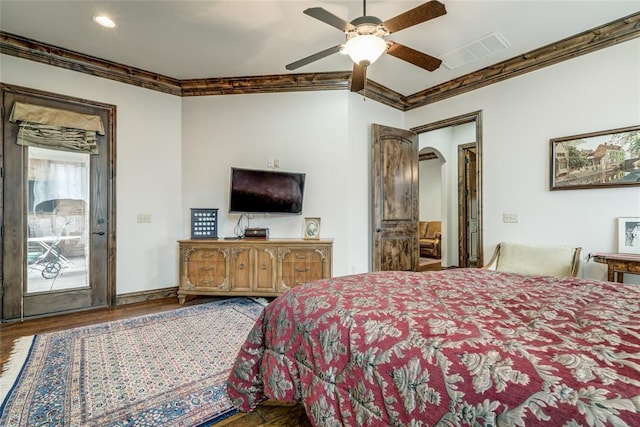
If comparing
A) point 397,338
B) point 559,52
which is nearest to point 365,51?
point 397,338

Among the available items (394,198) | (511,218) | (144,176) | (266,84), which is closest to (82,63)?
(144,176)

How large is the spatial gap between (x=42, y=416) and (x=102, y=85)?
3564mm

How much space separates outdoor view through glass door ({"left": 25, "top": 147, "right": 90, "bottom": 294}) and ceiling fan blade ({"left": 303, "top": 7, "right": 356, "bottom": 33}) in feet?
10.5

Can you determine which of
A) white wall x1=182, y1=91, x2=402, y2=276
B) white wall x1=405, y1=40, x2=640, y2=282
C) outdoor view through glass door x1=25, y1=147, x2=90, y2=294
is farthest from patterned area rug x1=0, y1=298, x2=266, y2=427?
white wall x1=405, y1=40, x2=640, y2=282

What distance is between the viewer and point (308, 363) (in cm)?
124

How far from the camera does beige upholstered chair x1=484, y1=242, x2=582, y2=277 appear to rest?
2.95 metres

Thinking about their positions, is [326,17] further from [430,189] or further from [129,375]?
[430,189]

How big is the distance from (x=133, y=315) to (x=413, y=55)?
12.5ft

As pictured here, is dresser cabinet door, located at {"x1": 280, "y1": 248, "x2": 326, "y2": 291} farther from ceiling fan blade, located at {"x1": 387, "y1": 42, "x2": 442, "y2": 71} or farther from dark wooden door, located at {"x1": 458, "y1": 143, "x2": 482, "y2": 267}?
dark wooden door, located at {"x1": 458, "y1": 143, "x2": 482, "y2": 267}

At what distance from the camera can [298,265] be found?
3.62 meters

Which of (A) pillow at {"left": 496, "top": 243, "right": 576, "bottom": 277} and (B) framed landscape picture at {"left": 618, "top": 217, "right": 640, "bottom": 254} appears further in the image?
(A) pillow at {"left": 496, "top": 243, "right": 576, "bottom": 277}

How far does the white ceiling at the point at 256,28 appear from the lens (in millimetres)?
2646

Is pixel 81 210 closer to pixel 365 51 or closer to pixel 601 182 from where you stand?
pixel 365 51

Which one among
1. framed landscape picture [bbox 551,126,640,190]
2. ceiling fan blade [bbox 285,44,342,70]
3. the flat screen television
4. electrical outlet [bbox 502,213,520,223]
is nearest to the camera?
ceiling fan blade [bbox 285,44,342,70]
